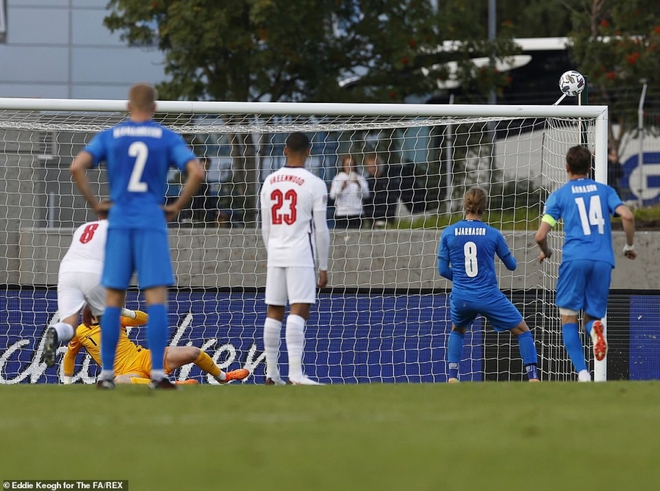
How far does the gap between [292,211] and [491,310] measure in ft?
8.77

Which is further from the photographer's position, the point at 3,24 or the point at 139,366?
the point at 3,24

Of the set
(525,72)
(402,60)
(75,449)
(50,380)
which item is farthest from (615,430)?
(525,72)

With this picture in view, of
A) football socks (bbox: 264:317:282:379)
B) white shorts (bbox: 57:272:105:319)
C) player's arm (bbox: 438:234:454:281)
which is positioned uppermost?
player's arm (bbox: 438:234:454:281)

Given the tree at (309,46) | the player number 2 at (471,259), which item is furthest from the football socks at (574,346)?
the tree at (309,46)

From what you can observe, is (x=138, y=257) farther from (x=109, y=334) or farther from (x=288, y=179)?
(x=288, y=179)

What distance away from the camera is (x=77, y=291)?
851 cm

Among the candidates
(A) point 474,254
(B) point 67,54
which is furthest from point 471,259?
(B) point 67,54

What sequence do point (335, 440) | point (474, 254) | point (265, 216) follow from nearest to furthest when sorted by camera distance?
point (335, 440)
point (265, 216)
point (474, 254)

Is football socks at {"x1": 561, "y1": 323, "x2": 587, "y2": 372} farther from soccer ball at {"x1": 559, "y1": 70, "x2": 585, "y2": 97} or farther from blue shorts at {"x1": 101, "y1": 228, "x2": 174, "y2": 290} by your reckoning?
blue shorts at {"x1": 101, "y1": 228, "x2": 174, "y2": 290}

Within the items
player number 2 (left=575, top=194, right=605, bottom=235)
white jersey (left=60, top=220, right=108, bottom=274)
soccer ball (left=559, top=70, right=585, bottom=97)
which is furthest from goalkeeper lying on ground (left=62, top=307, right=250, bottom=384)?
soccer ball (left=559, top=70, right=585, bottom=97)

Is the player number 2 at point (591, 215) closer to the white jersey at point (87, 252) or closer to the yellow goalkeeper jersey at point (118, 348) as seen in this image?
the white jersey at point (87, 252)

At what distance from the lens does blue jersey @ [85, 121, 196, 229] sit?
6812mm

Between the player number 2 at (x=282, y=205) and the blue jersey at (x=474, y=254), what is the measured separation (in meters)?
2.35

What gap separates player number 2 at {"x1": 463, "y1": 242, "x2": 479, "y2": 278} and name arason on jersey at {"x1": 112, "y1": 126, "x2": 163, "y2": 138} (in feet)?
13.6
